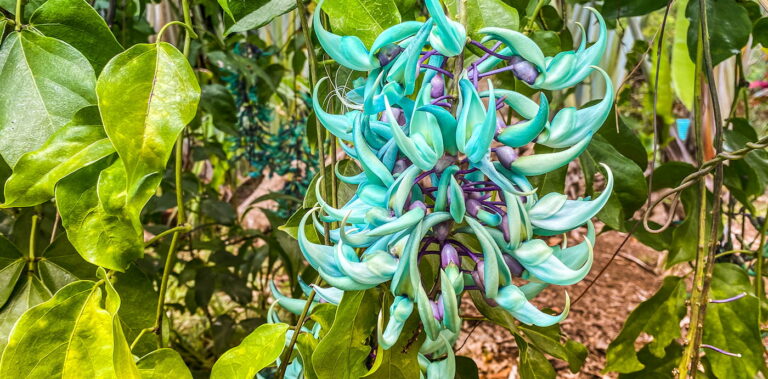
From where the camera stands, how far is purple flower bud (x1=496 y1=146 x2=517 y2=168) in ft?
1.43

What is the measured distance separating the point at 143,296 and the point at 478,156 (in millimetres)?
480

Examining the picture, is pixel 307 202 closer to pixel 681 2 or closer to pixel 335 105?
pixel 335 105

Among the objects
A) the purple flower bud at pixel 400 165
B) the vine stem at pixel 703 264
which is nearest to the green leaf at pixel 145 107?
the purple flower bud at pixel 400 165

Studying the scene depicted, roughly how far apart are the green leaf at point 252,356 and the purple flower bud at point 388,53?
0.27 metres

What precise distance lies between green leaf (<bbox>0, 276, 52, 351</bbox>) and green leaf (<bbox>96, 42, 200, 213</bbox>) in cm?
25

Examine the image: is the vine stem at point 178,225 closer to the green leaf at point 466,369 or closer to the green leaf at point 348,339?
the green leaf at point 348,339

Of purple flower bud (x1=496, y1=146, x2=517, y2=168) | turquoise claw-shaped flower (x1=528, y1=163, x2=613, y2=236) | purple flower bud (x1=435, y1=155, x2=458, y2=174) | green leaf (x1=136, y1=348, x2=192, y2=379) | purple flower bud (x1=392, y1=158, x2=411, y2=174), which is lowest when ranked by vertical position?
green leaf (x1=136, y1=348, x2=192, y2=379)

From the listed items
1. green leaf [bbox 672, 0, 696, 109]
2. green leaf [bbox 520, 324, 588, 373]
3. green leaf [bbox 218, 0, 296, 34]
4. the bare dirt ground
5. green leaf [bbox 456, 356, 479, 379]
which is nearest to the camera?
green leaf [bbox 218, 0, 296, 34]

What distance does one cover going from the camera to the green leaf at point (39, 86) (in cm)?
55

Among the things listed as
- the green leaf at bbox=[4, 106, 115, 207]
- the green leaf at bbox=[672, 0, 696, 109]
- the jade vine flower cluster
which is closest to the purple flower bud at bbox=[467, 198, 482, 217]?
the jade vine flower cluster

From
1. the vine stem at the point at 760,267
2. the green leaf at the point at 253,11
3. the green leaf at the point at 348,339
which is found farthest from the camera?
the vine stem at the point at 760,267

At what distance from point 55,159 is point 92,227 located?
0.23 feet

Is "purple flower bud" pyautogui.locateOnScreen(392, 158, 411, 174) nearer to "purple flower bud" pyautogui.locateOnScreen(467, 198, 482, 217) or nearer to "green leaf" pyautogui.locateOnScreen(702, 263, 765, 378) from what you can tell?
"purple flower bud" pyautogui.locateOnScreen(467, 198, 482, 217)

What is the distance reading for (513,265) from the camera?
446 mm
